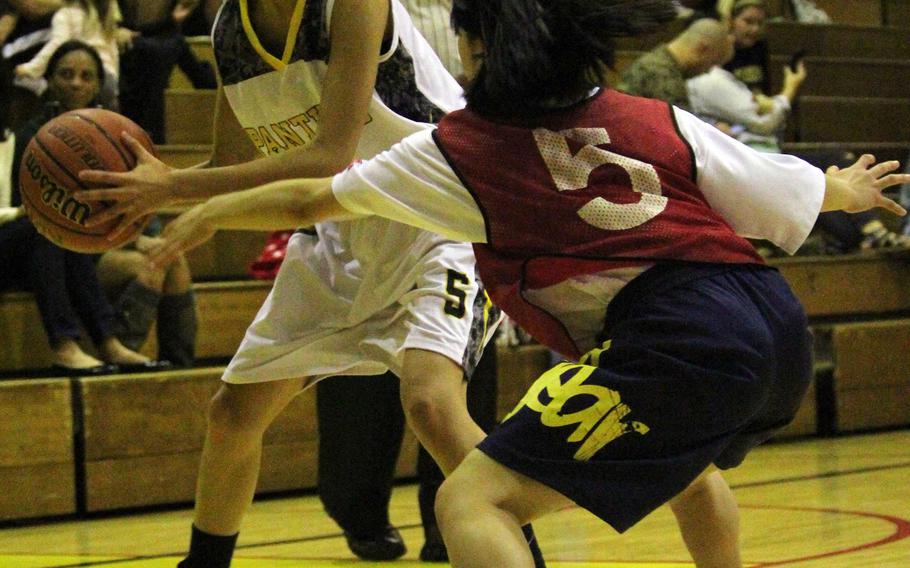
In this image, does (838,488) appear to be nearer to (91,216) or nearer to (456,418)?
(456,418)

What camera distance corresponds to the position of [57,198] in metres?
2.81

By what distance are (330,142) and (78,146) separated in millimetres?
515

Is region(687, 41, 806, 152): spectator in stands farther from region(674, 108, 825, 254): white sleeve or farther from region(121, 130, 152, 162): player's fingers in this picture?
region(674, 108, 825, 254): white sleeve

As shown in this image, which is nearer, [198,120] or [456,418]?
[456,418]

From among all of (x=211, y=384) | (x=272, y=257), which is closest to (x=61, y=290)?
(x=211, y=384)

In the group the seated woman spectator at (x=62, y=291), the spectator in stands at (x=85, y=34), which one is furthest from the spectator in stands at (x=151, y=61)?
the seated woman spectator at (x=62, y=291)

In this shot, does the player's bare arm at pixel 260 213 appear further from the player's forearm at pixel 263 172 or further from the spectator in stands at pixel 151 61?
the spectator in stands at pixel 151 61

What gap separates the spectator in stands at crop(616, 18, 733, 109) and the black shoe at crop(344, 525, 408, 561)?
10.6 ft

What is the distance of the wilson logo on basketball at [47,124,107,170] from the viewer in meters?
2.82

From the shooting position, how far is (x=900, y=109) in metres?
9.87

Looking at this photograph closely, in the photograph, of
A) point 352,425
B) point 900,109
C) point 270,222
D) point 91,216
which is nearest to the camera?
point 270,222

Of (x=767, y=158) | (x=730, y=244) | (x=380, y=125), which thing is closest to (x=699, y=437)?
(x=730, y=244)

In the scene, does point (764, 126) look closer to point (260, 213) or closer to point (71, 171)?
point (71, 171)

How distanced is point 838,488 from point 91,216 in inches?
127
